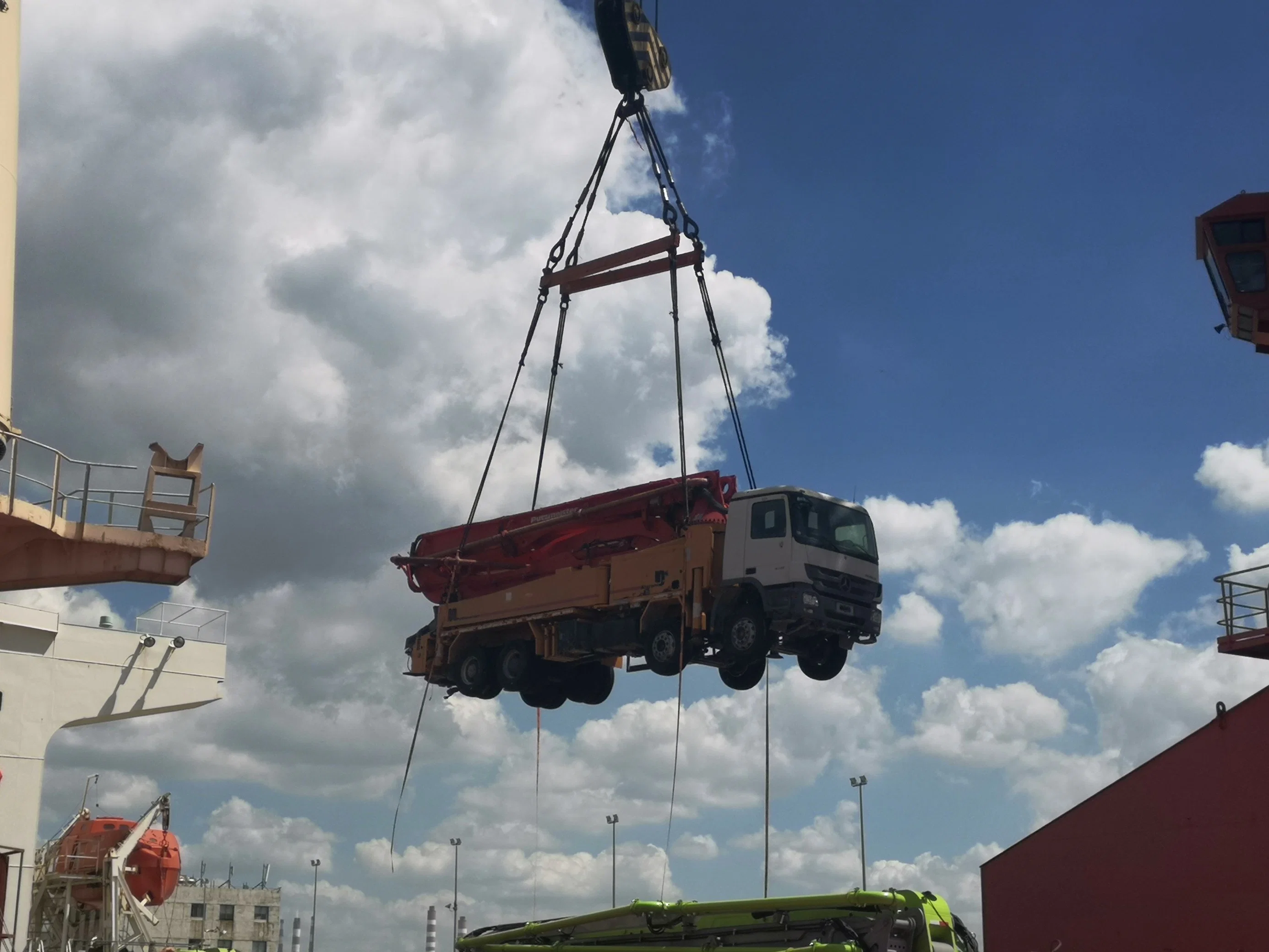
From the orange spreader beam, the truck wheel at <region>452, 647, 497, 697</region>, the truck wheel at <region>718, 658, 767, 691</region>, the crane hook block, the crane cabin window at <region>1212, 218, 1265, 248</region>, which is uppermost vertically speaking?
the crane cabin window at <region>1212, 218, 1265, 248</region>

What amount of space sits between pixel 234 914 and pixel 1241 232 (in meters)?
53.9

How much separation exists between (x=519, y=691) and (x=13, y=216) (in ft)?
35.5

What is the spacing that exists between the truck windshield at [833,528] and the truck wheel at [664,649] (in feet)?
7.47

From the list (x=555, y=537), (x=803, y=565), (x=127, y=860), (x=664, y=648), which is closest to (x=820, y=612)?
(x=803, y=565)

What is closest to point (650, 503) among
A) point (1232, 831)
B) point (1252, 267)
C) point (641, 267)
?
point (641, 267)

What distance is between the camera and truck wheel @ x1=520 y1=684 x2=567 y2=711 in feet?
72.9

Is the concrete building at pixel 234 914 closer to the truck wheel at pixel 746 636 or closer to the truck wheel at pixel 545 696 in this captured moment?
the truck wheel at pixel 545 696

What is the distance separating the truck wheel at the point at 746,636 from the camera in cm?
1830

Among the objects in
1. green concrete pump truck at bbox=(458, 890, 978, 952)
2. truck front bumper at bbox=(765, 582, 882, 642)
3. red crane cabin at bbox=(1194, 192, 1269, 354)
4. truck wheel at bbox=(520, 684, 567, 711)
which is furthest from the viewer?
red crane cabin at bbox=(1194, 192, 1269, 354)

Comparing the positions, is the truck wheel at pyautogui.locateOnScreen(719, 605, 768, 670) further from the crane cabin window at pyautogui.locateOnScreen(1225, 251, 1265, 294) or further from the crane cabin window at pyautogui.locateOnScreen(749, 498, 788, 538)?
the crane cabin window at pyautogui.locateOnScreen(1225, 251, 1265, 294)

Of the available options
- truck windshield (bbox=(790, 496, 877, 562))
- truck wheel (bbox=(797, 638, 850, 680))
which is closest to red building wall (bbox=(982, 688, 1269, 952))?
truck wheel (bbox=(797, 638, 850, 680))

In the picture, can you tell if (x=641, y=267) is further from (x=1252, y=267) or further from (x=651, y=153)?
(x=1252, y=267)

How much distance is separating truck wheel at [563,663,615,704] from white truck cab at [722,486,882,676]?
439 cm

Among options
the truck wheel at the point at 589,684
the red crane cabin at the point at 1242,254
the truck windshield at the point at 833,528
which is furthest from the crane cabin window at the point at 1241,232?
the truck wheel at the point at 589,684
